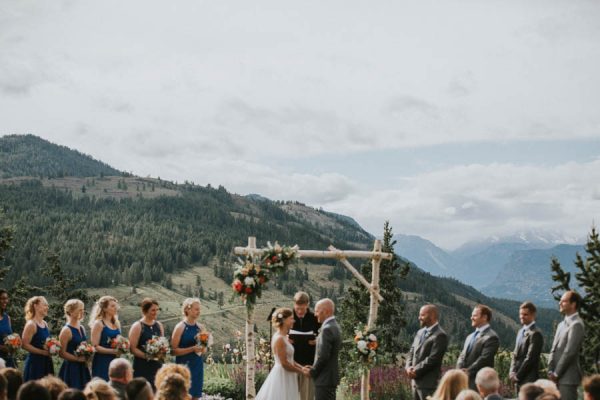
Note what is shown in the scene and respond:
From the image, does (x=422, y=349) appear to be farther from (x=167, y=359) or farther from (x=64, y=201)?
(x=64, y=201)

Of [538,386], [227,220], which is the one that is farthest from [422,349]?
[227,220]

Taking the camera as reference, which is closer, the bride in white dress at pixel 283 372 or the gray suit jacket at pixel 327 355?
the gray suit jacket at pixel 327 355

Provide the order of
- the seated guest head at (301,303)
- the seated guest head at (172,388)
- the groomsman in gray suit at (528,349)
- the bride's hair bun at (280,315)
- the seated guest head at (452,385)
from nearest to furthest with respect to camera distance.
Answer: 1. the seated guest head at (172,388)
2. the seated guest head at (452,385)
3. the groomsman in gray suit at (528,349)
4. the bride's hair bun at (280,315)
5. the seated guest head at (301,303)

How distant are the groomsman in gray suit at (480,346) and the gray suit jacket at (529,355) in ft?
1.26

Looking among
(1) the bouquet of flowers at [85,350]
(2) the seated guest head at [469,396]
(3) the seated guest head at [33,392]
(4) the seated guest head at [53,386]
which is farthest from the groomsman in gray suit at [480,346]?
(3) the seated guest head at [33,392]

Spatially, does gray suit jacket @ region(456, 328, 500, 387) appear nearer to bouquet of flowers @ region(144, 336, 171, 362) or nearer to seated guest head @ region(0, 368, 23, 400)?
bouquet of flowers @ region(144, 336, 171, 362)

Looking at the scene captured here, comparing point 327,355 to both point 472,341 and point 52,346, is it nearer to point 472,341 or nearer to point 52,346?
point 472,341

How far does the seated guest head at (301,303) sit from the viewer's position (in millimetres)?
9773

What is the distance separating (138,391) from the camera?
20.4ft

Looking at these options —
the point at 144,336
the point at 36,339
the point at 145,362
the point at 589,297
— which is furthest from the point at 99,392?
the point at 589,297

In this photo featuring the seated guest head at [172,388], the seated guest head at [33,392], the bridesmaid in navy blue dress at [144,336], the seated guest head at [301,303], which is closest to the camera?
the seated guest head at [33,392]

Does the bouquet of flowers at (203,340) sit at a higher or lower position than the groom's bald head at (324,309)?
lower

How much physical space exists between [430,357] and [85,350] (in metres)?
4.98

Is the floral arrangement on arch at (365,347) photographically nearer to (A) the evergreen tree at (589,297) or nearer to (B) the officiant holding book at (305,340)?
(B) the officiant holding book at (305,340)
